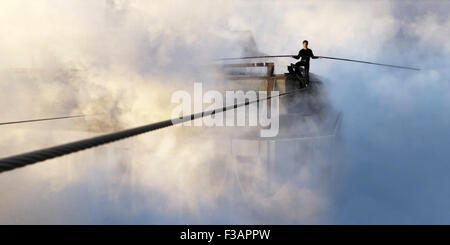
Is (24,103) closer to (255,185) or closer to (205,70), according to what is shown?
(205,70)

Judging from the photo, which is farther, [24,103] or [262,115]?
[24,103]

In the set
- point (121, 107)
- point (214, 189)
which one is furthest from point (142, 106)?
point (214, 189)

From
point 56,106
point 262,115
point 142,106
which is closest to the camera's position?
point 262,115

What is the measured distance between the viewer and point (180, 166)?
8336 mm

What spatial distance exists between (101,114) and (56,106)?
158 centimetres

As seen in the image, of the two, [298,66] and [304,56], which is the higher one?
[304,56]

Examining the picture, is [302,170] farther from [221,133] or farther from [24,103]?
[24,103]

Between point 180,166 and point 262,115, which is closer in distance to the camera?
point 262,115

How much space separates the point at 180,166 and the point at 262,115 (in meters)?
2.19

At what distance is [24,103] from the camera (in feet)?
31.1

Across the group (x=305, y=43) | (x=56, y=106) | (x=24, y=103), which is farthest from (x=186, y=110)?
(x=24, y=103)

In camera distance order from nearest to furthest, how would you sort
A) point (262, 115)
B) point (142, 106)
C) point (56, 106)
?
point (262, 115) → point (142, 106) → point (56, 106)

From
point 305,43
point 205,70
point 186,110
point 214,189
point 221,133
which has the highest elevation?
point 305,43

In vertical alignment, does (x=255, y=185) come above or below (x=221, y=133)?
below
